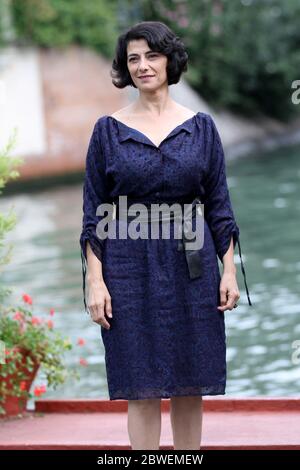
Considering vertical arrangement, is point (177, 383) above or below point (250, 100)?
below

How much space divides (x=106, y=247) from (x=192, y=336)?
0.43 meters

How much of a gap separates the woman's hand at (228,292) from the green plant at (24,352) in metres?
1.50

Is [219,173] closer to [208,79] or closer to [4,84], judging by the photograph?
[4,84]

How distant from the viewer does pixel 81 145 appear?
25531 mm

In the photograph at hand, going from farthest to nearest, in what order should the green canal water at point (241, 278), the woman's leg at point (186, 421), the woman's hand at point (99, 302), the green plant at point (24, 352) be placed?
the green canal water at point (241, 278), the green plant at point (24, 352), the woman's leg at point (186, 421), the woman's hand at point (99, 302)

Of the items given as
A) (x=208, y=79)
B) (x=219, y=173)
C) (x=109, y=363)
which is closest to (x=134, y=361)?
(x=109, y=363)

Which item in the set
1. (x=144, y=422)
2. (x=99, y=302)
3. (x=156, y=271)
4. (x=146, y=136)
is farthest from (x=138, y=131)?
(x=144, y=422)

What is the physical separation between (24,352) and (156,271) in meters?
1.69

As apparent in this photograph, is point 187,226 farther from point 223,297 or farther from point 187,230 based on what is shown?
point 223,297

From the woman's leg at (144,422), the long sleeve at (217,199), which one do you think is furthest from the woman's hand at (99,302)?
the long sleeve at (217,199)

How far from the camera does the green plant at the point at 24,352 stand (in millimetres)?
5887

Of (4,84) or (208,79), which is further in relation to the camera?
(208,79)

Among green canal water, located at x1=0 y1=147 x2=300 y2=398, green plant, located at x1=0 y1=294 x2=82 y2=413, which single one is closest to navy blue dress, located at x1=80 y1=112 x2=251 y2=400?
green plant, located at x1=0 y1=294 x2=82 y2=413

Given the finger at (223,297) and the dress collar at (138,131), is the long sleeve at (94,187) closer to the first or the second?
the dress collar at (138,131)
